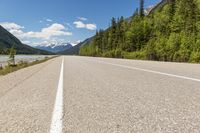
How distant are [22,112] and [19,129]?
3.80 ft

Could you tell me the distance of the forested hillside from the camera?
43.5m

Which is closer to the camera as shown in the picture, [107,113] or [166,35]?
[107,113]

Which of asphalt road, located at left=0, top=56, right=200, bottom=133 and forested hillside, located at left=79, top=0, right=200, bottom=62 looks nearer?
asphalt road, located at left=0, top=56, right=200, bottom=133

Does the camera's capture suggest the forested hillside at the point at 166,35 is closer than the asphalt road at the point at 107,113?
No

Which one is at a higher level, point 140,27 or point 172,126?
point 140,27

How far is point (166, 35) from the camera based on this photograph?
60.5 m

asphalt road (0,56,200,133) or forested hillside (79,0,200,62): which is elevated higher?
forested hillside (79,0,200,62)

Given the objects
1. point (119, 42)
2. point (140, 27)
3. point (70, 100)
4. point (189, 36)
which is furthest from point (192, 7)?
point (70, 100)

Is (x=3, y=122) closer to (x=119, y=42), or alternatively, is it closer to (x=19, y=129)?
(x=19, y=129)

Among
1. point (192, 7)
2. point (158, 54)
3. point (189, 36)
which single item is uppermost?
point (192, 7)

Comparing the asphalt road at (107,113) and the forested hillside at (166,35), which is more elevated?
the forested hillside at (166,35)

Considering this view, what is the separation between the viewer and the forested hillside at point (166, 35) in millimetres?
43531

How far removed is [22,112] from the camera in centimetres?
482

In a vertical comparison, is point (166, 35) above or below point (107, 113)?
above
